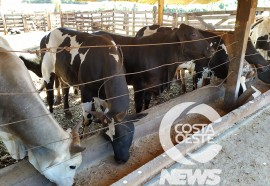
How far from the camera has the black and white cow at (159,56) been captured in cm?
434

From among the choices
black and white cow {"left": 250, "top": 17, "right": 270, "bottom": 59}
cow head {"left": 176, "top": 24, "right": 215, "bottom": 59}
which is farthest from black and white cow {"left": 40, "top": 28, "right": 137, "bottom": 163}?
black and white cow {"left": 250, "top": 17, "right": 270, "bottom": 59}

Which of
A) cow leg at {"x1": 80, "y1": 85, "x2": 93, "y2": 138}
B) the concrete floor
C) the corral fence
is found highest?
the corral fence

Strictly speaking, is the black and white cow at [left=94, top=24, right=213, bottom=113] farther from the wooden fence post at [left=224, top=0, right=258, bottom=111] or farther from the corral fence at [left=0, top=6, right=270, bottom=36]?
the corral fence at [left=0, top=6, right=270, bottom=36]

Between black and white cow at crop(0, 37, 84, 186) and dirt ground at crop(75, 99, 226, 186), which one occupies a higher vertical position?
black and white cow at crop(0, 37, 84, 186)

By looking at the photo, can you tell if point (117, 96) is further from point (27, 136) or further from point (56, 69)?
point (56, 69)

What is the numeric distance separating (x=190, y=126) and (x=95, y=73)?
5.19 feet

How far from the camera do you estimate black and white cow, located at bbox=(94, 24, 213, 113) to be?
434 cm

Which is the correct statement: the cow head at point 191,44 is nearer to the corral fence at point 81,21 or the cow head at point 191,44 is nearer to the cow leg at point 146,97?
the cow leg at point 146,97

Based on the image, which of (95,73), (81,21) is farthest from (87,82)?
(81,21)

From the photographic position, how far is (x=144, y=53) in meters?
4.40

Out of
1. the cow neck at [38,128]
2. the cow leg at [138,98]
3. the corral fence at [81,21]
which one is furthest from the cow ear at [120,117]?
the corral fence at [81,21]

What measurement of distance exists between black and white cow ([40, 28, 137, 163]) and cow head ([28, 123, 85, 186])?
16.2 inches

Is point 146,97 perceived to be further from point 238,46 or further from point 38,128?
point 38,128

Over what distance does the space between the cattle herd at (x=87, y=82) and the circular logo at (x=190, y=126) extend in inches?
19.2
